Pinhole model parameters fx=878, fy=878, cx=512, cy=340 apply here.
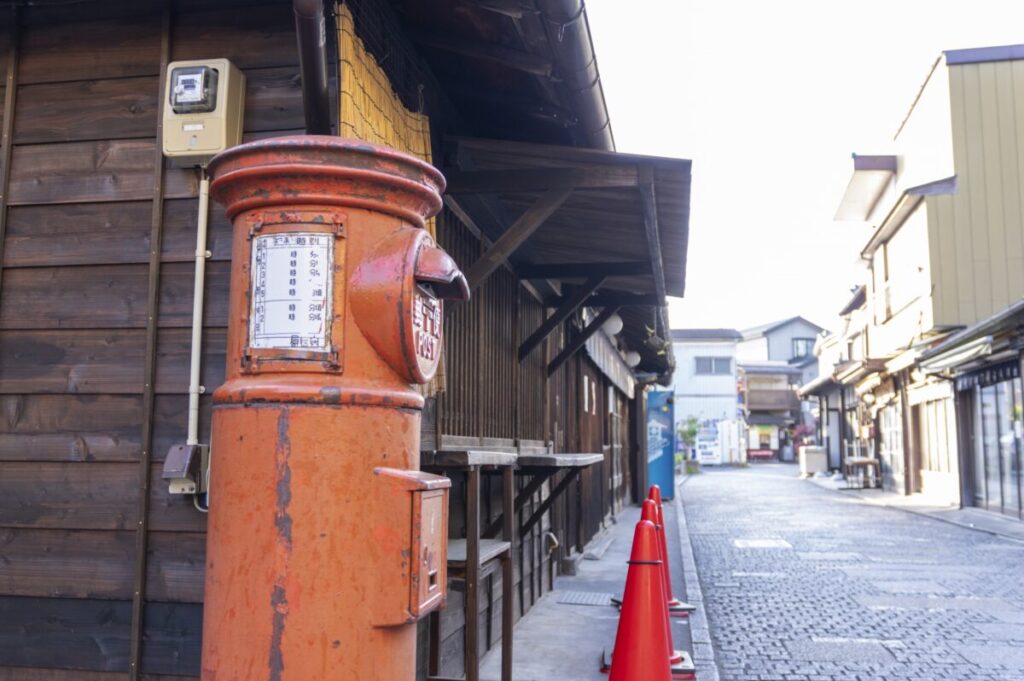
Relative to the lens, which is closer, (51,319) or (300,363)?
(300,363)

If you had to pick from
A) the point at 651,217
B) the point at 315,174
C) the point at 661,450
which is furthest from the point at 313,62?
the point at 661,450

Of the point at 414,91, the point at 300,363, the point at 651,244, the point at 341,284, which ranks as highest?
the point at 414,91

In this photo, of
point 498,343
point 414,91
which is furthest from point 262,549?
point 498,343

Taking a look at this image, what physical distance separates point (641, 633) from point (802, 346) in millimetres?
68462

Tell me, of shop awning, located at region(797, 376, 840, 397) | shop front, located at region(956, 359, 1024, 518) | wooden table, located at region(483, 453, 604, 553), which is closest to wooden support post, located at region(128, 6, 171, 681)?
wooden table, located at region(483, 453, 604, 553)

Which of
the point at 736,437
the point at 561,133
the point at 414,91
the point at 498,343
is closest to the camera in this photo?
the point at 414,91

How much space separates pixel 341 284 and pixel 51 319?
197cm

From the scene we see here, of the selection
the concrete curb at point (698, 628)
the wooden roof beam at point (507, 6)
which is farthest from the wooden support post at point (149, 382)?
the concrete curb at point (698, 628)

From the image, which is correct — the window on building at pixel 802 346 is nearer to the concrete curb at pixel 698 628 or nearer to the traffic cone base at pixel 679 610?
the concrete curb at pixel 698 628

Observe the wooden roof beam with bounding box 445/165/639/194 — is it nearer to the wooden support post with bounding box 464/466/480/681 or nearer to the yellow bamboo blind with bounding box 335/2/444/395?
the yellow bamboo blind with bounding box 335/2/444/395

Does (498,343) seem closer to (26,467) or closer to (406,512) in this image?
(26,467)

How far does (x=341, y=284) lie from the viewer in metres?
2.50

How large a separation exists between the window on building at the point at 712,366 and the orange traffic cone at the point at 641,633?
5151 centimetres

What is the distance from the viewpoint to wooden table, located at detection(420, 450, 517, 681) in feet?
12.3
